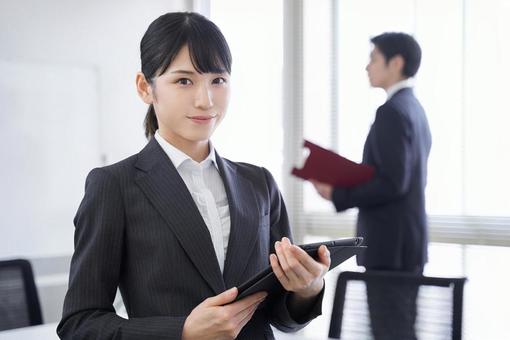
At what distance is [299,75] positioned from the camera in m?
4.16

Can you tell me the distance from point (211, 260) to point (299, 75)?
3206 millimetres

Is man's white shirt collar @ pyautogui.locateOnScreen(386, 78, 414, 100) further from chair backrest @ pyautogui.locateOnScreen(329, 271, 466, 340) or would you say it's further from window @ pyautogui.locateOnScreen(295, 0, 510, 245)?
chair backrest @ pyautogui.locateOnScreen(329, 271, 466, 340)

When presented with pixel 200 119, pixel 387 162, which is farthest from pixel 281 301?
pixel 387 162

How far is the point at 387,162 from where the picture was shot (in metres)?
2.86

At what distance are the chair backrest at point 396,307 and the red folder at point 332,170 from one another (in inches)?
28.7

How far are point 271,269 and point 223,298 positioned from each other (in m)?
0.08

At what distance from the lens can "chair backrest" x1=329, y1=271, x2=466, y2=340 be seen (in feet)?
5.98

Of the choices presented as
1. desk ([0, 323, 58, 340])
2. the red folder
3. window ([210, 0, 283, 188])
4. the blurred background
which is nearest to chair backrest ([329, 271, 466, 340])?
A: the red folder

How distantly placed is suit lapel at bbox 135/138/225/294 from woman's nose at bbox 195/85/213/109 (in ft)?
0.37

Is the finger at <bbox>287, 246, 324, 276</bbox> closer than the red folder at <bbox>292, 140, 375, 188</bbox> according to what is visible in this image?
Yes

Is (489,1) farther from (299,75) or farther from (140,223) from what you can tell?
(140,223)

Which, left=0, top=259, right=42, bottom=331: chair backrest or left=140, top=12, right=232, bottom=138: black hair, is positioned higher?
left=140, top=12, right=232, bottom=138: black hair

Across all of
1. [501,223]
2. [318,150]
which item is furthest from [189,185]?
[501,223]

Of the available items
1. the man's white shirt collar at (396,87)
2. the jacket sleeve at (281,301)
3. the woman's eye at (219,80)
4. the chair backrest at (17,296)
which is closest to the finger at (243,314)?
the jacket sleeve at (281,301)
